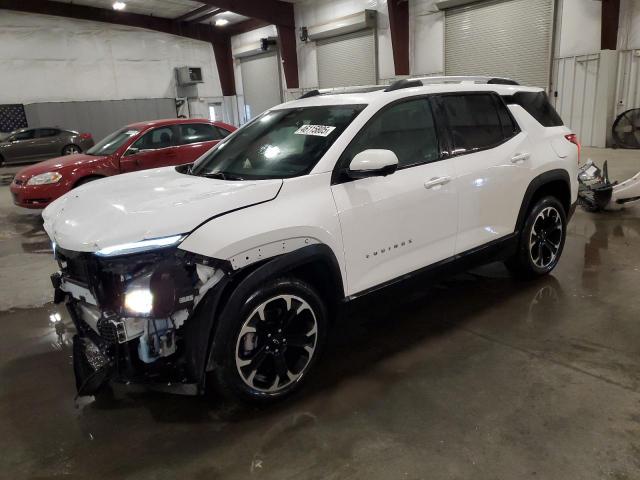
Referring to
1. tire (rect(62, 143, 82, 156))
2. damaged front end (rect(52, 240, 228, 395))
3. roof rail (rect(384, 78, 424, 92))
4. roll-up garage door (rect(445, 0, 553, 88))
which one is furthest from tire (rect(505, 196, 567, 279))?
tire (rect(62, 143, 82, 156))

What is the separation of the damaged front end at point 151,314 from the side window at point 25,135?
1609 cm

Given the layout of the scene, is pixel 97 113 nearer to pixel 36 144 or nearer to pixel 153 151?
pixel 36 144

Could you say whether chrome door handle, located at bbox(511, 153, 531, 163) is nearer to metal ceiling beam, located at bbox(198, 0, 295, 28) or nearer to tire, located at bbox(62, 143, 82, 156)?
metal ceiling beam, located at bbox(198, 0, 295, 28)

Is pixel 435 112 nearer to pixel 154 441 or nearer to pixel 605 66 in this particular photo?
pixel 154 441

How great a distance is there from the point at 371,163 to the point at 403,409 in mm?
1307

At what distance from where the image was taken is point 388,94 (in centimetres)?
315

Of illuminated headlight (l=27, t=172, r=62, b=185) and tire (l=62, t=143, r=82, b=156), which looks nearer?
illuminated headlight (l=27, t=172, r=62, b=185)

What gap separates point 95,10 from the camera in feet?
64.9

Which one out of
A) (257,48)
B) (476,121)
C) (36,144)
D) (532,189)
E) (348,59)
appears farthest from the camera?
(257,48)

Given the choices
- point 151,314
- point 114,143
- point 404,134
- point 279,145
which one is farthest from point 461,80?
point 114,143

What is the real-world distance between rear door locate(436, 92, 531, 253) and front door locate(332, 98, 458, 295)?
0.13m

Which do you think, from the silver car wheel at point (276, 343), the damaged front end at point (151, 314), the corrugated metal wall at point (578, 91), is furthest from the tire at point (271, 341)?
the corrugated metal wall at point (578, 91)

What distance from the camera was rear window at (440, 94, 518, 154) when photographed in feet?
11.3

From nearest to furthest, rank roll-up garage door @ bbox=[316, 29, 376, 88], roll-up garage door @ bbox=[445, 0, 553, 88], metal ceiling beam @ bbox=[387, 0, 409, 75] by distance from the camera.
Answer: roll-up garage door @ bbox=[445, 0, 553, 88]
metal ceiling beam @ bbox=[387, 0, 409, 75]
roll-up garage door @ bbox=[316, 29, 376, 88]
